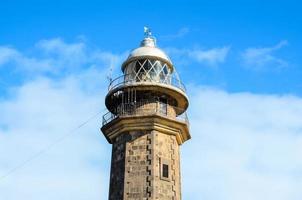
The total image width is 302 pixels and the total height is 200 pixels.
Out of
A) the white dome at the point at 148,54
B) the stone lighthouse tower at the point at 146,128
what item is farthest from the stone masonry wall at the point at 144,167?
the white dome at the point at 148,54

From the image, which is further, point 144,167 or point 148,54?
point 148,54

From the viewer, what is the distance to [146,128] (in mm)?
22688

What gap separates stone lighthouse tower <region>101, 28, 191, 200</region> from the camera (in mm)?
21750

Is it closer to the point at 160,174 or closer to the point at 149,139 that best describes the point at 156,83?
the point at 149,139

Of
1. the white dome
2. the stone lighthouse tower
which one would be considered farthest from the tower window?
the white dome

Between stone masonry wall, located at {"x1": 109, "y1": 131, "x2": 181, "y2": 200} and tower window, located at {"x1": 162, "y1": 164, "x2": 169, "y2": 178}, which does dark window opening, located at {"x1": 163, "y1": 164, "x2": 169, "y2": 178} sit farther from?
stone masonry wall, located at {"x1": 109, "y1": 131, "x2": 181, "y2": 200}

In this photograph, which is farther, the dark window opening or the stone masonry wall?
the dark window opening

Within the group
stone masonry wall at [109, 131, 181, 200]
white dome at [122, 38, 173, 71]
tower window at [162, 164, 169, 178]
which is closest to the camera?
stone masonry wall at [109, 131, 181, 200]

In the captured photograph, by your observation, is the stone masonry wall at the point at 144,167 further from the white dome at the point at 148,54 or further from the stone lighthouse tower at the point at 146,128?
the white dome at the point at 148,54

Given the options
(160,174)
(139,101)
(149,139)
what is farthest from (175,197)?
(139,101)

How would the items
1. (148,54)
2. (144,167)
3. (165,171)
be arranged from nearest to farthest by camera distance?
(144,167) → (165,171) → (148,54)

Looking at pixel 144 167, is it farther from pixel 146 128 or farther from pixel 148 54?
pixel 148 54

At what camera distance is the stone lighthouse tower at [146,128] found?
21750 millimetres

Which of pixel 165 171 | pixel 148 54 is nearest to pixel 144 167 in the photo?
pixel 165 171
